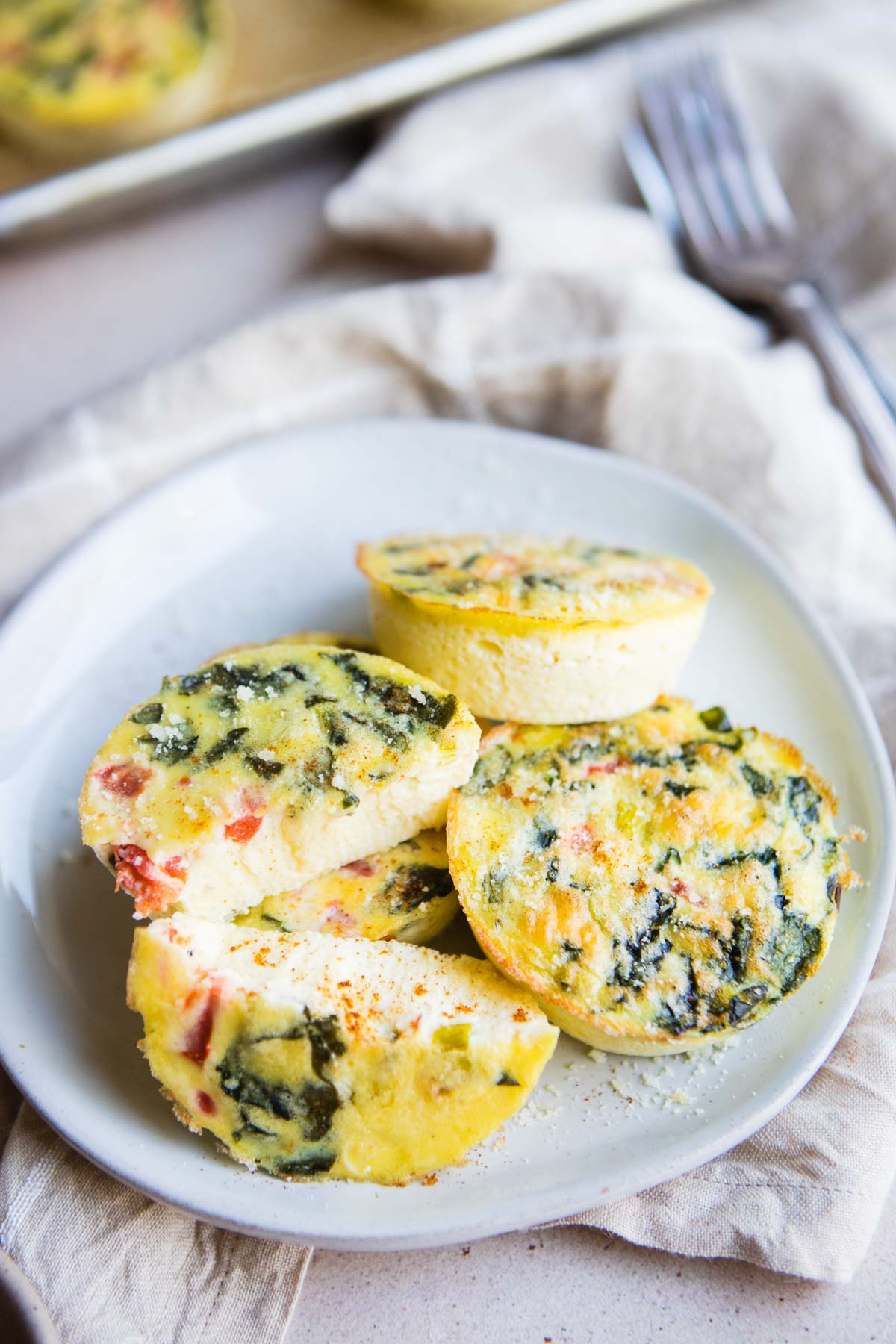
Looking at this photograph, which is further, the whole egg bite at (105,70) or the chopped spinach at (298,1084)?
the whole egg bite at (105,70)

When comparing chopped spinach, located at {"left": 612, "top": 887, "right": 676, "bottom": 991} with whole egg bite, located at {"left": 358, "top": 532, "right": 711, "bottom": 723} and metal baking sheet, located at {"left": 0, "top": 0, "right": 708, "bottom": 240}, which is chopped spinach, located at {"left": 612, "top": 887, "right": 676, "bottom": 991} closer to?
whole egg bite, located at {"left": 358, "top": 532, "right": 711, "bottom": 723}

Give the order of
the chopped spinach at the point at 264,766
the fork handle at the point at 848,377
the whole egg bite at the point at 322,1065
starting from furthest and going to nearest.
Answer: the fork handle at the point at 848,377
the chopped spinach at the point at 264,766
the whole egg bite at the point at 322,1065

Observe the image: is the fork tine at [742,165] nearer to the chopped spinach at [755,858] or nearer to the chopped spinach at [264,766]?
the chopped spinach at [755,858]

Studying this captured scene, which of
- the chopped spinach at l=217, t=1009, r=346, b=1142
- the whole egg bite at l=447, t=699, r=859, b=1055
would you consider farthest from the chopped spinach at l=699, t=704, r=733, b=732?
the chopped spinach at l=217, t=1009, r=346, b=1142

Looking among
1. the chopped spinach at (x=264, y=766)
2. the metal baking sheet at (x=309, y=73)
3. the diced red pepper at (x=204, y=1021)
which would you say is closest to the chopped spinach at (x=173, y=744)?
the chopped spinach at (x=264, y=766)

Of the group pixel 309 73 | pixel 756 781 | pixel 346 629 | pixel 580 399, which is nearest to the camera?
pixel 756 781

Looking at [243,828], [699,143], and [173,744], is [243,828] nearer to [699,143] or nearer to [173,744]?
[173,744]

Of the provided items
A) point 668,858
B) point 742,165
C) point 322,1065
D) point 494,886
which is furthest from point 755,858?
point 742,165
